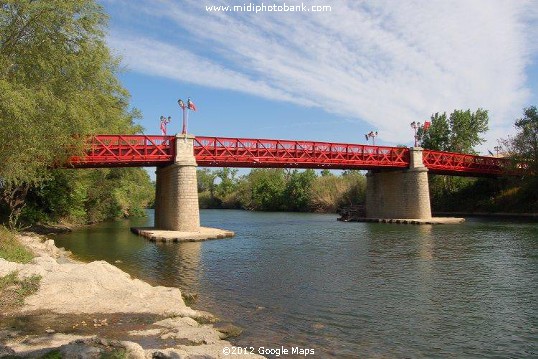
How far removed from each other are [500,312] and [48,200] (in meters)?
33.8

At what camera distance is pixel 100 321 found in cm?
971

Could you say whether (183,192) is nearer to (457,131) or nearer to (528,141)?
(528,141)

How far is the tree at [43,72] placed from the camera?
17138 millimetres

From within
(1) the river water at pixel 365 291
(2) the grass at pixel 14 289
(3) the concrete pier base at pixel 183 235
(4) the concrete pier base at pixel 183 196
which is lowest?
(1) the river water at pixel 365 291

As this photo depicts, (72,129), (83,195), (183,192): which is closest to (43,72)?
(72,129)

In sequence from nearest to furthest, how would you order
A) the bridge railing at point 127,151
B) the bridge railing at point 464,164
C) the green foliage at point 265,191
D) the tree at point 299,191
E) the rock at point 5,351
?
1. the rock at point 5,351
2. the bridge railing at point 127,151
3. the bridge railing at point 464,164
4. the tree at point 299,191
5. the green foliage at point 265,191

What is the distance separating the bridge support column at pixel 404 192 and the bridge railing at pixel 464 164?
12.0 feet

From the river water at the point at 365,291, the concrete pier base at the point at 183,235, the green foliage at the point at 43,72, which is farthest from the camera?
the concrete pier base at the point at 183,235

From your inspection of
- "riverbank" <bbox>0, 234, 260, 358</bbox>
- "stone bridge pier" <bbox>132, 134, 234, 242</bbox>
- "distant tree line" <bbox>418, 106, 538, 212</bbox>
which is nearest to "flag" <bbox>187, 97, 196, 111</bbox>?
"stone bridge pier" <bbox>132, 134, 234, 242</bbox>

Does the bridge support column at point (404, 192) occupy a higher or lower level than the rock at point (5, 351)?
higher

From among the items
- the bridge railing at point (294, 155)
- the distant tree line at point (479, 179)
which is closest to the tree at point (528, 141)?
the distant tree line at point (479, 179)

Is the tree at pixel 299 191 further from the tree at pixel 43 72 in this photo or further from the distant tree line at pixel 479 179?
the tree at pixel 43 72

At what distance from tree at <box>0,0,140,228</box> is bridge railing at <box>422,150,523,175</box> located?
145ft

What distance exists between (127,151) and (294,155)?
17.4 m
